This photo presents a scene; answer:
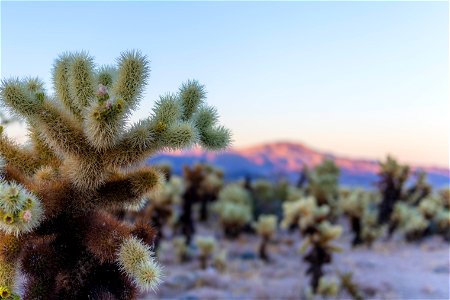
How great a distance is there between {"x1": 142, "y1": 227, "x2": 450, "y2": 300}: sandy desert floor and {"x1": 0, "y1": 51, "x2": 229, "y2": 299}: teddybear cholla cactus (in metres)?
4.23

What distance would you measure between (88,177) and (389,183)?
13.8 meters

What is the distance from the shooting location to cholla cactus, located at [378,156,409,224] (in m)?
15.0

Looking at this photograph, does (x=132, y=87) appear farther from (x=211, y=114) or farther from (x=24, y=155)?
(x=24, y=155)

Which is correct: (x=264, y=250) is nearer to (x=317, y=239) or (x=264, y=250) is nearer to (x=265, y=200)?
(x=317, y=239)

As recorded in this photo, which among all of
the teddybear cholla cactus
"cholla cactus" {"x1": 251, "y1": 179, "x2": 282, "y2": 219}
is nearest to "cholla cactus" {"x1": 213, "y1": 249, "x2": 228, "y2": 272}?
"cholla cactus" {"x1": 251, "y1": 179, "x2": 282, "y2": 219}

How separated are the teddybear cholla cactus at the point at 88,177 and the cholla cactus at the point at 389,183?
42.2ft

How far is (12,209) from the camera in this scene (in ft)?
7.88

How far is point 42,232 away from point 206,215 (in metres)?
13.7

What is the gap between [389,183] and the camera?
15180 mm

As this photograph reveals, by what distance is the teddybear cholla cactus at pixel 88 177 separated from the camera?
272cm

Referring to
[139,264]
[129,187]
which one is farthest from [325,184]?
[139,264]

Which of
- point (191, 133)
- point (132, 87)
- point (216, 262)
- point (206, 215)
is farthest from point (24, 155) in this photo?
point (206, 215)

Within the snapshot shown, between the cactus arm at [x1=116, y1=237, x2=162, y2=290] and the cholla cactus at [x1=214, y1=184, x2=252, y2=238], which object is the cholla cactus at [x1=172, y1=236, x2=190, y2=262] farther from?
the cactus arm at [x1=116, y1=237, x2=162, y2=290]

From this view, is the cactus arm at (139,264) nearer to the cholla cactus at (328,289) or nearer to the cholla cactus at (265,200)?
the cholla cactus at (328,289)
